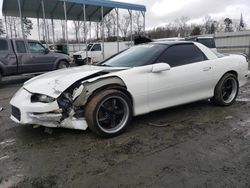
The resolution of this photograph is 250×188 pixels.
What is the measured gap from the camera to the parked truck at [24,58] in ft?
33.2

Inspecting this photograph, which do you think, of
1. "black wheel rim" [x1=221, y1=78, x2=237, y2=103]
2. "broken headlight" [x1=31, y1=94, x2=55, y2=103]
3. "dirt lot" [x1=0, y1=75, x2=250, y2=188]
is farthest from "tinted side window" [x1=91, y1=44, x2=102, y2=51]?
"broken headlight" [x1=31, y1=94, x2=55, y2=103]

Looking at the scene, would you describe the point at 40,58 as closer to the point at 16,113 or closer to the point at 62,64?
the point at 62,64

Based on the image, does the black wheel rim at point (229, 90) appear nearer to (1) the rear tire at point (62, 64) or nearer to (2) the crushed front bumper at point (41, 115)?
(2) the crushed front bumper at point (41, 115)

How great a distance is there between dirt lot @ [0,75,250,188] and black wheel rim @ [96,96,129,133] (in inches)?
7.8

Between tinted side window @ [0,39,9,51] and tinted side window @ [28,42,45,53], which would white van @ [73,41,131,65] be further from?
tinted side window @ [0,39,9,51]

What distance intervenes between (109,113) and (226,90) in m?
3.00

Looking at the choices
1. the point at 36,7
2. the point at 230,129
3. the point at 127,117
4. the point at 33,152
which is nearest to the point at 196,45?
the point at 230,129

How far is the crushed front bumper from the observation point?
3584mm

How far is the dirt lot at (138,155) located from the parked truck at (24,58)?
6.29 m

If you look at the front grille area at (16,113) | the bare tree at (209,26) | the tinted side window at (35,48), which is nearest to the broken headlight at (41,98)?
the front grille area at (16,113)

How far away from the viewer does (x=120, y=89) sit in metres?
3.92

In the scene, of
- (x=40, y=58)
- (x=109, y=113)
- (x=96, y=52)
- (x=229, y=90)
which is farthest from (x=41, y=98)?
(x=96, y=52)

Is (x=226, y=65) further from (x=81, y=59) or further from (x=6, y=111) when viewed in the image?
(x=81, y=59)

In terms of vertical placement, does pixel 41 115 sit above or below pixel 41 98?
below
